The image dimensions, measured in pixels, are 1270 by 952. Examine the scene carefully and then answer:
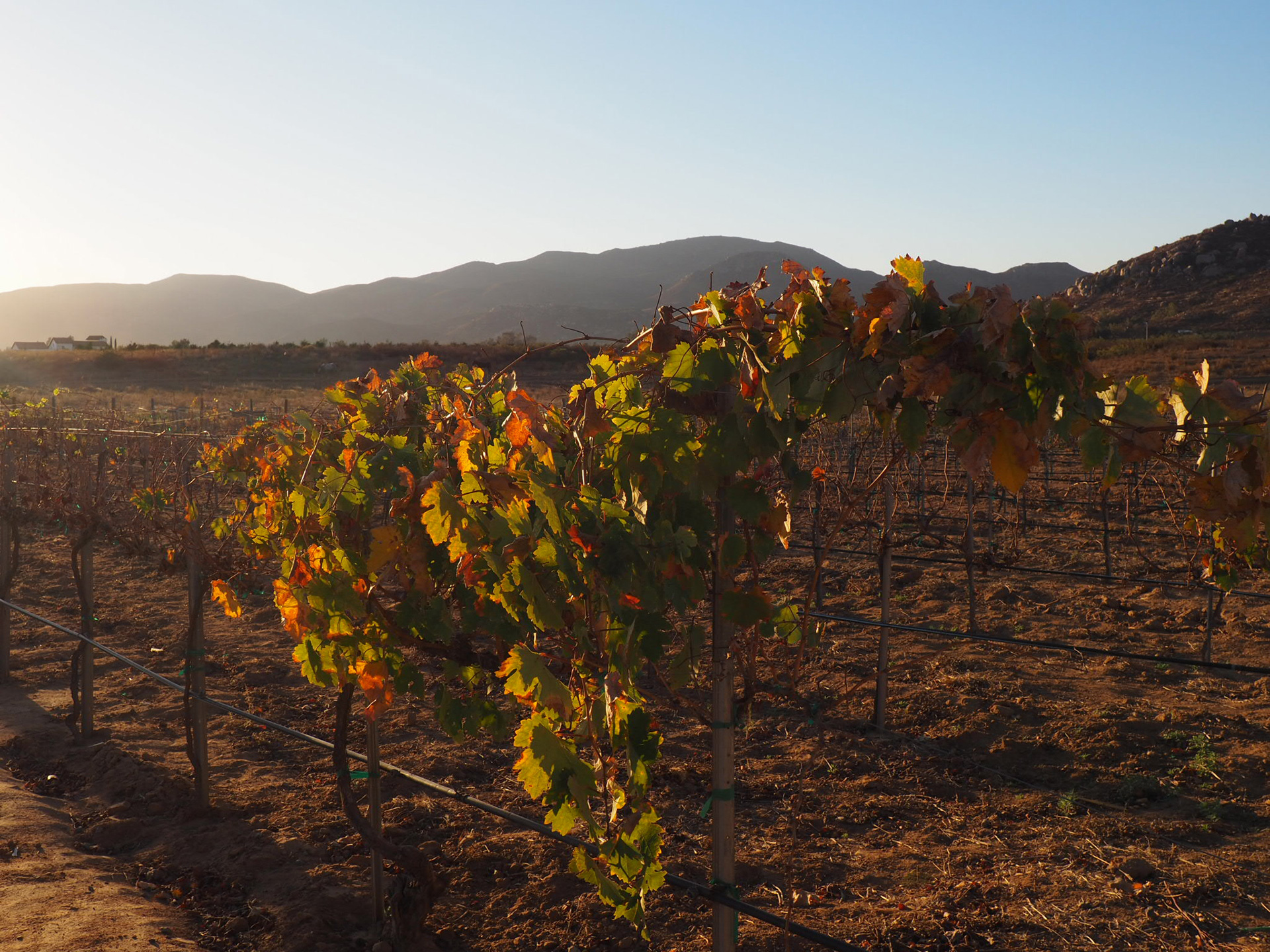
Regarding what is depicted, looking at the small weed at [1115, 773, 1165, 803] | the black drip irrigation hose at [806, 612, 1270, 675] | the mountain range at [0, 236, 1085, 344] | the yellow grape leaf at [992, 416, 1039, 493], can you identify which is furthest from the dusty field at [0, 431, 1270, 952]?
the mountain range at [0, 236, 1085, 344]

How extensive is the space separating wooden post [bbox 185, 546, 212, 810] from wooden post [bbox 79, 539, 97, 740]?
1.16 meters

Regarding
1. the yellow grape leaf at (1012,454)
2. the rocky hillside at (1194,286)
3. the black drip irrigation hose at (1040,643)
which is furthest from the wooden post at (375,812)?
the rocky hillside at (1194,286)

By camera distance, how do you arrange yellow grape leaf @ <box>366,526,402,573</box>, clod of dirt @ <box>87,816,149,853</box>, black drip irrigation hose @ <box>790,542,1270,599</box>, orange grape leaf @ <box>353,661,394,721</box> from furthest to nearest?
black drip irrigation hose @ <box>790,542,1270,599</box>, clod of dirt @ <box>87,816,149,853</box>, orange grape leaf @ <box>353,661,394,721</box>, yellow grape leaf @ <box>366,526,402,573</box>

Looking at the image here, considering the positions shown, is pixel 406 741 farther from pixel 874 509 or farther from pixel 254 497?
pixel 874 509

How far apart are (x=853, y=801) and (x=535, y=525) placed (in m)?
3.23

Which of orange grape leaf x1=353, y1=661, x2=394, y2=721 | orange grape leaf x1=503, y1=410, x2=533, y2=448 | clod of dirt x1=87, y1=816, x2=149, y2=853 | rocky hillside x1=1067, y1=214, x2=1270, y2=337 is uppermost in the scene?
rocky hillside x1=1067, y1=214, x2=1270, y2=337

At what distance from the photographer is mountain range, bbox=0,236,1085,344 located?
104 meters

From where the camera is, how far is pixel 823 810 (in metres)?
4.14

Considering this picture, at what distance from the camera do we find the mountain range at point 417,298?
104 metres

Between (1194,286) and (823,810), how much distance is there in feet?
156

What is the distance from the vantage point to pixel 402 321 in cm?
11738

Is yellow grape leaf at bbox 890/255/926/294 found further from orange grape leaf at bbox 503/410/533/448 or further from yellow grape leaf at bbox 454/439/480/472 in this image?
yellow grape leaf at bbox 454/439/480/472

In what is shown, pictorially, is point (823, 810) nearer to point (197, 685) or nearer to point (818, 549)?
point (818, 549)

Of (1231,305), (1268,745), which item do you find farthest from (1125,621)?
(1231,305)
